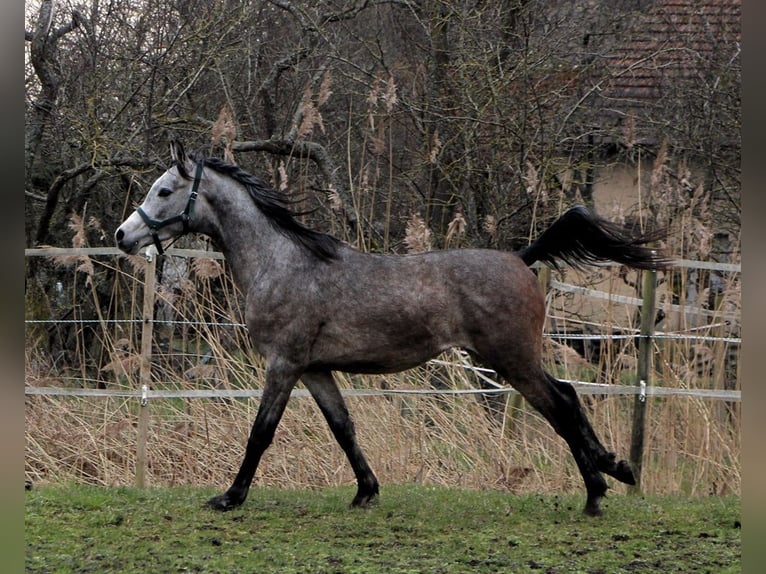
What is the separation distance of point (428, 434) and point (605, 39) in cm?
603

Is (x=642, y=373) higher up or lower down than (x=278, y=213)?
lower down

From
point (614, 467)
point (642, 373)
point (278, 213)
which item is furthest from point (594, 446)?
point (278, 213)

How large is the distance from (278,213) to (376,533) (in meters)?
2.11

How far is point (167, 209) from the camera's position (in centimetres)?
611

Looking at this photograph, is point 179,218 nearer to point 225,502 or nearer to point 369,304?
point 369,304

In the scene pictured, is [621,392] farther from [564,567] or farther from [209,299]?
[209,299]

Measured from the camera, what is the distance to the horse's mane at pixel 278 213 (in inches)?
243

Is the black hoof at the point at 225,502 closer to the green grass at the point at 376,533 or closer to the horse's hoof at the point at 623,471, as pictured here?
the green grass at the point at 376,533

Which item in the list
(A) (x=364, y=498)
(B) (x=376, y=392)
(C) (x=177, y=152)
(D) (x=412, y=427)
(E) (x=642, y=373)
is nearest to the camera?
(C) (x=177, y=152)

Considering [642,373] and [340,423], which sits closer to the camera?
[340,423]

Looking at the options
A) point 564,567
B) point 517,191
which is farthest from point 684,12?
point 564,567

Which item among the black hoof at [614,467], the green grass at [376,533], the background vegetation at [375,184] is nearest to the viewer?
the green grass at [376,533]

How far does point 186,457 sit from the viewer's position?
7.50 metres

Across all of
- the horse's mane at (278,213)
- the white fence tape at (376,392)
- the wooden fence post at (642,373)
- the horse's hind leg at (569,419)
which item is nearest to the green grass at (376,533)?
the horse's hind leg at (569,419)
